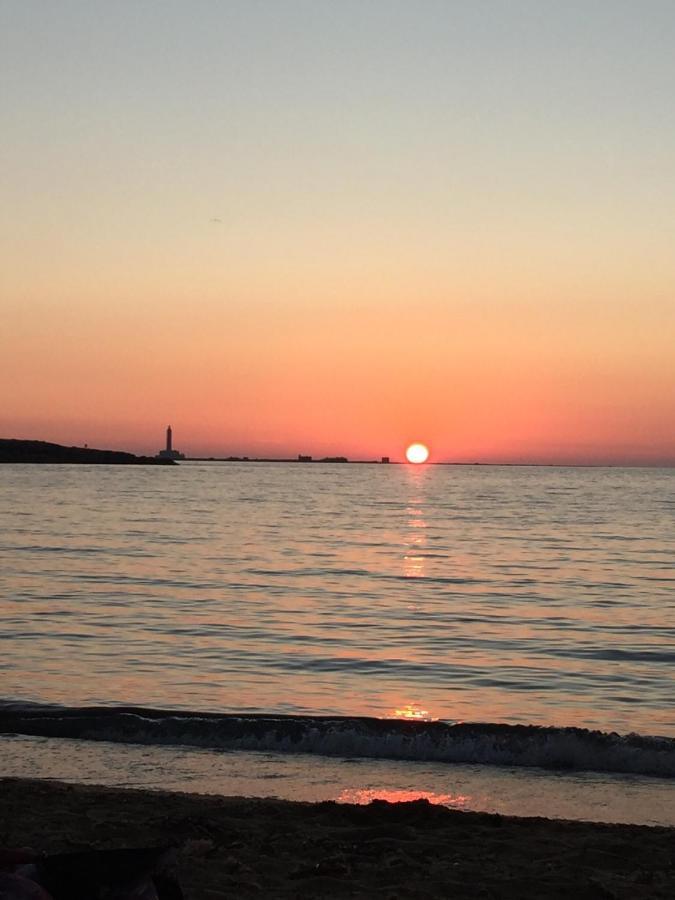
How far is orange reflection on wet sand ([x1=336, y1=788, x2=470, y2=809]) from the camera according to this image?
10633 mm

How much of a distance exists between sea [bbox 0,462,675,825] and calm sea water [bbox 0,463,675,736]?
8 cm

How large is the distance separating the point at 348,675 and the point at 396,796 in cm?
696

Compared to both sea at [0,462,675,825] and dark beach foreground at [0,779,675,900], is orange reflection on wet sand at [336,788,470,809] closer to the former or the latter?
sea at [0,462,675,825]

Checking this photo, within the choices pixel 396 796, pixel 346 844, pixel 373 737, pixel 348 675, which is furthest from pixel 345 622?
pixel 346 844

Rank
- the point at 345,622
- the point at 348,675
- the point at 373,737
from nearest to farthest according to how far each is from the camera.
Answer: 1. the point at 373,737
2. the point at 348,675
3. the point at 345,622

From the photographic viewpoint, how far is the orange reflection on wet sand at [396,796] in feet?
34.9

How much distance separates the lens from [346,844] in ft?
28.7

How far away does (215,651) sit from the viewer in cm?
1967

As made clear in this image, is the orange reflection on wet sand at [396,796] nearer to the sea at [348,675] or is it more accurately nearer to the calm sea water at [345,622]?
the sea at [348,675]

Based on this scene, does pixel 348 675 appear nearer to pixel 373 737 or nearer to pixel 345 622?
pixel 373 737

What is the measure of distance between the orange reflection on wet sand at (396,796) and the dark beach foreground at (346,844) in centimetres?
79

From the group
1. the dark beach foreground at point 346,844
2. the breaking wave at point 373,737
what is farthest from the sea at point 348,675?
the dark beach foreground at point 346,844

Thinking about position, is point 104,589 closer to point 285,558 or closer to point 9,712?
point 285,558

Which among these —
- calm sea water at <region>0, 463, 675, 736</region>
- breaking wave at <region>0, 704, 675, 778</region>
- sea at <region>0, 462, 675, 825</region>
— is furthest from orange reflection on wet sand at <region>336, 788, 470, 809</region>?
calm sea water at <region>0, 463, 675, 736</region>
